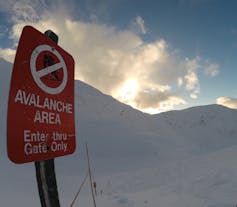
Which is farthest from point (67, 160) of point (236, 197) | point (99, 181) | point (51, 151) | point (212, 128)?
point (212, 128)

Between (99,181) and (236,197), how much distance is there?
39.6 ft

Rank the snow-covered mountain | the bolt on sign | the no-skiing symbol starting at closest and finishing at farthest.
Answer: the bolt on sign, the no-skiing symbol, the snow-covered mountain

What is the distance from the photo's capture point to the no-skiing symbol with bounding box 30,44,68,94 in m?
1.55

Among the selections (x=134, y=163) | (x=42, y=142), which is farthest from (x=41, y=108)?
(x=134, y=163)

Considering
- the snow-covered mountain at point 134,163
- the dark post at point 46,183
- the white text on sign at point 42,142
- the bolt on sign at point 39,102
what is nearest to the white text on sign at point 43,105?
the bolt on sign at point 39,102

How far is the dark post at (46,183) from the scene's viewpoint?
165cm

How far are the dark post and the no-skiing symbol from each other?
2.06 ft

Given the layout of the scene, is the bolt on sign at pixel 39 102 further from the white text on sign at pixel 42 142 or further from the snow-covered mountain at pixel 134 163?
the snow-covered mountain at pixel 134 163

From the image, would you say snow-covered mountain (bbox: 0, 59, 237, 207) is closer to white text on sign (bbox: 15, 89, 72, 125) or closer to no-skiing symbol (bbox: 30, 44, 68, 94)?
white text on sign (bbox: 15, 89, 72, 125)

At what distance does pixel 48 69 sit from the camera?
166 centimetres

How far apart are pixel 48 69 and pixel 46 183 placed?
3.21 ft

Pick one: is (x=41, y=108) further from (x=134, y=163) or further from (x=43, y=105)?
(x=134, y=163)

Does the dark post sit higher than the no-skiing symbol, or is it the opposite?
the no-skiing symbol

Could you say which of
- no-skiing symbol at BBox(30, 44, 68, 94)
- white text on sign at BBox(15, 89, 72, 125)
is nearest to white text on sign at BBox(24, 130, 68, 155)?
white text on sign at BBox(15, 89, 72, 125)
